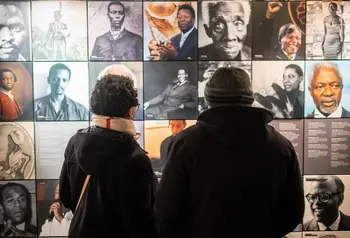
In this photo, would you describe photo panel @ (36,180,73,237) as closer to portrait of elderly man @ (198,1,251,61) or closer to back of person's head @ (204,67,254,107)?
portrait of elderly man @ (198,1,251,61)

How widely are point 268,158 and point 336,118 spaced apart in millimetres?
1439

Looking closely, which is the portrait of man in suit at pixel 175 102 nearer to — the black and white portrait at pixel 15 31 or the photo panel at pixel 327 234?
the black and white portrait at pixel 15 31

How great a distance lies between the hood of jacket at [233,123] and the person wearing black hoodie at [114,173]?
31cm

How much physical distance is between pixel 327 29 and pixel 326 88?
15.1 inches

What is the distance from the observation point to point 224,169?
4.57 ft

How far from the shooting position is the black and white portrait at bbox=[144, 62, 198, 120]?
2.59m

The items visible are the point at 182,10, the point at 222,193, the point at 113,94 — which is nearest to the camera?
the point at 222,193

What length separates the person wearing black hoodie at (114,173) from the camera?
5.00ft

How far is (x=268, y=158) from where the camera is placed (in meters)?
1.42

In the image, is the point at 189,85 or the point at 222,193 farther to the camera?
the point at 189,85

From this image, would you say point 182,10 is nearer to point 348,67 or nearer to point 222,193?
point 348,67

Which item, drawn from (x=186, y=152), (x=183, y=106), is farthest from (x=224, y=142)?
(x=183, y=106)

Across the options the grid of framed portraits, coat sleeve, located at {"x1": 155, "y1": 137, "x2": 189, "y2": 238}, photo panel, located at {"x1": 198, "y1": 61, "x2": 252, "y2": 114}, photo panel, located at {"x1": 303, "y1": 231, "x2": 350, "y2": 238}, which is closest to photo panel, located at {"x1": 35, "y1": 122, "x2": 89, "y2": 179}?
the grid of framed portraits

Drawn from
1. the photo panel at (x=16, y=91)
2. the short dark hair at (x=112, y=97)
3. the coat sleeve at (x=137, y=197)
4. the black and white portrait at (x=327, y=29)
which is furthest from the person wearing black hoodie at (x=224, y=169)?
the photo panel at (x=16, y=91)
